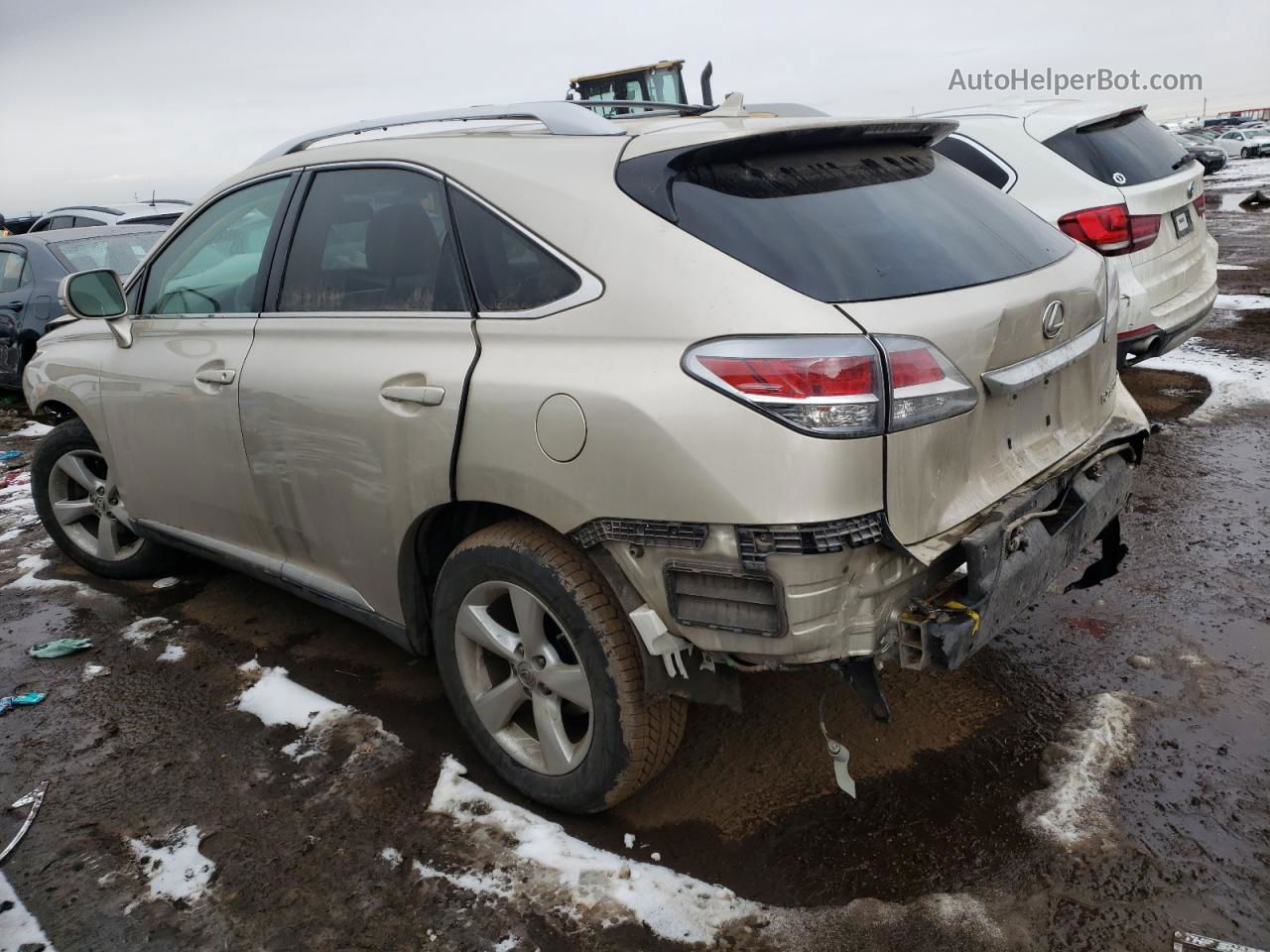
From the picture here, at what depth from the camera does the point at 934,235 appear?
8.18 feet

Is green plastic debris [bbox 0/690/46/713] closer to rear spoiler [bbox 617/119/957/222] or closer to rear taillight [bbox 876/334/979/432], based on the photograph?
rear spoiler [bbox 617/119/957/222]

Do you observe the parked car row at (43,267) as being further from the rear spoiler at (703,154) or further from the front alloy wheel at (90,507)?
the rear spoiler at (703,154)

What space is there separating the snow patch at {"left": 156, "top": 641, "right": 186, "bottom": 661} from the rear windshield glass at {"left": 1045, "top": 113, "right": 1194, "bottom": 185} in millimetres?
5168

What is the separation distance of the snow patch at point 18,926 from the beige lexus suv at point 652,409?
1149 mm

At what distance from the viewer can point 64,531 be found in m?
4.66

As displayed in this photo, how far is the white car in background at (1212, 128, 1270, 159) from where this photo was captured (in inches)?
1892

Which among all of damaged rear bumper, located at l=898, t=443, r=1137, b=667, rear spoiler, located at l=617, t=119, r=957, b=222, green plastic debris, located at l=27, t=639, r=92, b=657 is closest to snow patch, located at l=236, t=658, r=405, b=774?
green plastic debris, located at l=27, t=639, r=92, b=657

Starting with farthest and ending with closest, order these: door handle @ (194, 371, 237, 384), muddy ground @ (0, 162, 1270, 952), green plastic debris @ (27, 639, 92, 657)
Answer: green plastic debris @ (27, 639, 92, 657), door handle @ (194, 371, 237, 384), muddy ground @ (0, 162, 1270, 952)

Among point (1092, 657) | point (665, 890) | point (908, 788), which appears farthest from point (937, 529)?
point (1092, 657)

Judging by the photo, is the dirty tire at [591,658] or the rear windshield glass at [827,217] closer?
the rear windshield glass at [827,217]

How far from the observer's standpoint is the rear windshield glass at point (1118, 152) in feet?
17.4

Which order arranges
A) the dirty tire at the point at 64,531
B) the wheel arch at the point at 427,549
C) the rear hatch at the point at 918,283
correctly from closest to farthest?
the rear hatch at the point at 918,283
the wheel arch at the point at 427,549
the dirty tire at the point at 64,531

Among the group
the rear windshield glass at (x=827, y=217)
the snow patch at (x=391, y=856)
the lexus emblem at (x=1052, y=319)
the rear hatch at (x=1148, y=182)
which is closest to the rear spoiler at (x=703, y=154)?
the rear windshield glass at (x=827, y=217)

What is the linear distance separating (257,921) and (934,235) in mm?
2459
